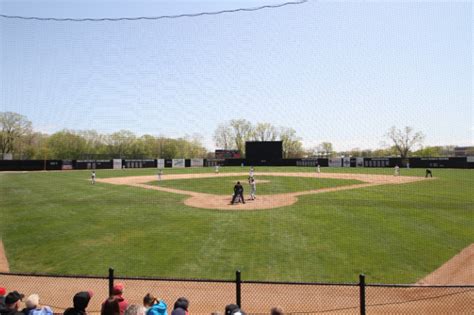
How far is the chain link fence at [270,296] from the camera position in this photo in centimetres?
658

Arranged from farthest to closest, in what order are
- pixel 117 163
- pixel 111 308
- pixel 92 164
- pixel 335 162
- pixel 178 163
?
pixel 178 163 → pixel 117 163 → pixel 335 162 → pixel 92 164 → pixel 111 308

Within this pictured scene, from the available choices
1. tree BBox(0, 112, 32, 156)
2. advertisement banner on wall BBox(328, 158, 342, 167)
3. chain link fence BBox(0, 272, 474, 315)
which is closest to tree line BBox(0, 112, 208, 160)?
tree BBox(0, 112, 32, 156)

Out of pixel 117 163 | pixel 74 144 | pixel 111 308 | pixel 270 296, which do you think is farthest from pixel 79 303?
pixel 117 163

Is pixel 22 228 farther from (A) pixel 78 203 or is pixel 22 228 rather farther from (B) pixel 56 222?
(A) pixel 78 203

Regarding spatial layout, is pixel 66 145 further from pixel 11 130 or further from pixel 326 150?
pixel 326 150

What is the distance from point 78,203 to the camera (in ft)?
62.6

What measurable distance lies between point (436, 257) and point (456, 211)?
8.03 meters

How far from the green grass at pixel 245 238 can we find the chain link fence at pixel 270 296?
0.43m

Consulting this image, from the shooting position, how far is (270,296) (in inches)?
283

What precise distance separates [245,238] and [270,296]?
4.19m

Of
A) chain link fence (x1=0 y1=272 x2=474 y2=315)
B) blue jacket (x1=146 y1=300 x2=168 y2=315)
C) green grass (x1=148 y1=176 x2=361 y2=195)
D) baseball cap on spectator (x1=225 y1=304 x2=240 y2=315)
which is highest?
baseball cap on spectator (x1=225 y1=304 x2=240 y2=315)

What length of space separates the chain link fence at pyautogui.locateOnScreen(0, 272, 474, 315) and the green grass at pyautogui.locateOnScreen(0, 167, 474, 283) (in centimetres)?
43

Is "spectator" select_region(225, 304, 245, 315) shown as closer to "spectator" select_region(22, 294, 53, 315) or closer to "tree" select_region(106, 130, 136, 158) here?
"spectator" select_region(22, 294, 53, 315)

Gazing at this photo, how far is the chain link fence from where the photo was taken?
6582 millimetres
